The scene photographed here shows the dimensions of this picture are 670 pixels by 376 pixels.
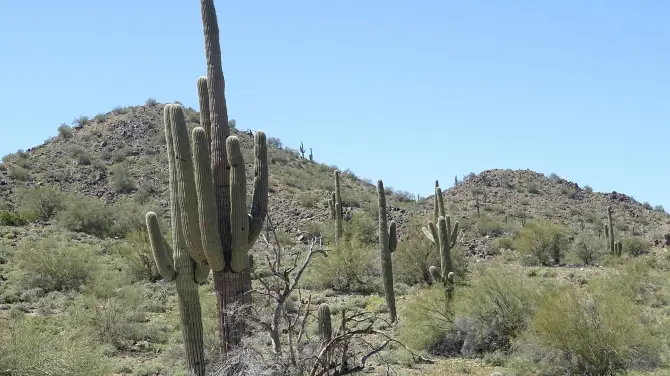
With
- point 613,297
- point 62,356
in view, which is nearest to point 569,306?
point 613,297

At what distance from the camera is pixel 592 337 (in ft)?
41.9

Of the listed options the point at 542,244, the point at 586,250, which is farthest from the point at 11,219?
the point at 586,250

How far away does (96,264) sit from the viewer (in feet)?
86.6

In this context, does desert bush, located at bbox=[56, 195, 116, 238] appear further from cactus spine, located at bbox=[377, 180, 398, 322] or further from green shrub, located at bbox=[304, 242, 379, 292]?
cactus spine, located at bbox=[377, 180, 398, 322]

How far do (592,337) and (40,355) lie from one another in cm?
916

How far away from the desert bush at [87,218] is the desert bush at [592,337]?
30401 millimetres

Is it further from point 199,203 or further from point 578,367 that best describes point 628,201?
point 199,203

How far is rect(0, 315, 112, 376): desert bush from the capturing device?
33.7ft

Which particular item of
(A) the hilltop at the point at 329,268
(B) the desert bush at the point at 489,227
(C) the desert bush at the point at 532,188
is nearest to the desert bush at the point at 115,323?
(A) the hilltop at the point at 329,268

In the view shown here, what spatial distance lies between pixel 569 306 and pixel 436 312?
4.13 m

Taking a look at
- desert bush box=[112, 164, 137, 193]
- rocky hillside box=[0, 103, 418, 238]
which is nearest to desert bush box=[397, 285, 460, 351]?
rocky hillside box=[0, 103, 418, 238]

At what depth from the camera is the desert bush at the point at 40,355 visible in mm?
10281

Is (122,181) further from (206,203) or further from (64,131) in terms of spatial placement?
(206,203)

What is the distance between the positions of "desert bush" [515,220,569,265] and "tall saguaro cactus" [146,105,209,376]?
1005 inches
